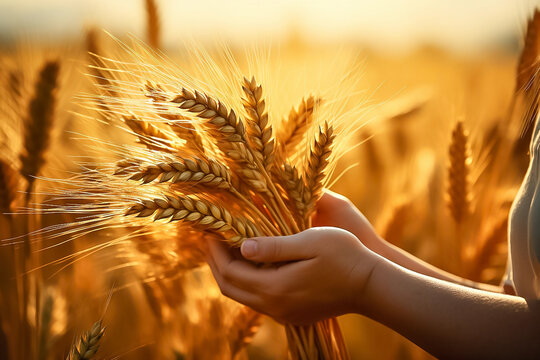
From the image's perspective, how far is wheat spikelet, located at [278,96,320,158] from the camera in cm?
80

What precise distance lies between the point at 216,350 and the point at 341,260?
1.50 ft

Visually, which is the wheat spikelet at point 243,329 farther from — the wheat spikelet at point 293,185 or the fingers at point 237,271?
the wheat spikelet at point 293,185

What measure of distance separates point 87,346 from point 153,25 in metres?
0.88

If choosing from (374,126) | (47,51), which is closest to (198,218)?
(47,51)

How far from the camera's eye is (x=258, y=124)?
72 centimetres

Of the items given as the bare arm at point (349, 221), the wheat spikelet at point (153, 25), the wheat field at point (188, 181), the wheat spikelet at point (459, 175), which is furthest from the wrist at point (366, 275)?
the wheat spikelet at point (153, 25)

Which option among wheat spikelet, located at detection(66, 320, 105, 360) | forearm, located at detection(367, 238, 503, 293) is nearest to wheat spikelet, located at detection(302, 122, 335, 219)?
forearm, located at detection(367, 238, 503, 293)

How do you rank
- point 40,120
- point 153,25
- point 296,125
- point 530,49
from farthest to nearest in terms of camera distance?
point 153,25 < point 530,49 < point 40,120 < point 296,125

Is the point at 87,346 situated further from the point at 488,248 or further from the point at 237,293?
the point at 488,248

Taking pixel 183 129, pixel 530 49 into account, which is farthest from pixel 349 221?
pixel 530 49

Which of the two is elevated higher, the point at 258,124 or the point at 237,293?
the point at 258,124

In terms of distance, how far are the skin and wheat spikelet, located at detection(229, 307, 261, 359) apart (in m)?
0.20

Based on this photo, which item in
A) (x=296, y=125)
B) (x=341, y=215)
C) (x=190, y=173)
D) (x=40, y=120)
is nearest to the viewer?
(x=190, y=173)

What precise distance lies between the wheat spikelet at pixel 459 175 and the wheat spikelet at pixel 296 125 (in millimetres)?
507
